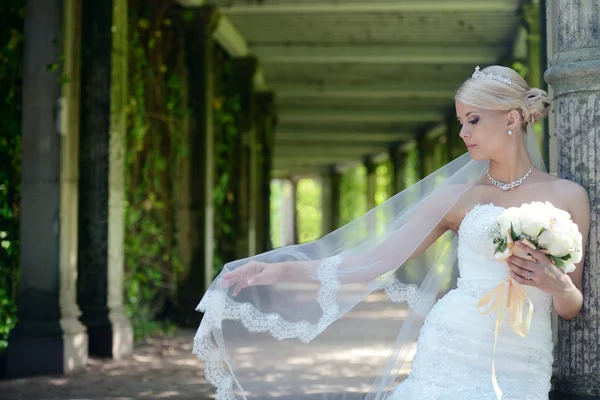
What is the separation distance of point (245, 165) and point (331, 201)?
20515mm

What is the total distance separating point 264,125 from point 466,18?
591 cm

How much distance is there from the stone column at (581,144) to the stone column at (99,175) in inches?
180

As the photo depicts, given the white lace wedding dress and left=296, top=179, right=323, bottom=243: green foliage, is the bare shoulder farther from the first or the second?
left=296, top=179, right=323, bottom=243: green foliage

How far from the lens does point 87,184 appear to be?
7.11m

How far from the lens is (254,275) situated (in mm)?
3252

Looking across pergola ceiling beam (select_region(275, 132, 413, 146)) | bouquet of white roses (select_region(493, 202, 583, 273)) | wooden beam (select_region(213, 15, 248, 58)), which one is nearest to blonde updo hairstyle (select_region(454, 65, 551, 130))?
bouquet of white roses (select_region(493, 202, 583, 273))

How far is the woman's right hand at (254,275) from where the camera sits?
128 inches

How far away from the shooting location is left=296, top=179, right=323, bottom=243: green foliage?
4572 cm

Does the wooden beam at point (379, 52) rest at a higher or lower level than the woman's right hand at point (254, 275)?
higher

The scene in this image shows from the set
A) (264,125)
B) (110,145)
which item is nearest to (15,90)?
(110,145)

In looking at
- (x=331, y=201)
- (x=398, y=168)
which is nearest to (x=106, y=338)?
(x=398, y=168)

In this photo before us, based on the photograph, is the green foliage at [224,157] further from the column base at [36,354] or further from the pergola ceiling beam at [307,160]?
the pergola ceiling beam at [307,160]

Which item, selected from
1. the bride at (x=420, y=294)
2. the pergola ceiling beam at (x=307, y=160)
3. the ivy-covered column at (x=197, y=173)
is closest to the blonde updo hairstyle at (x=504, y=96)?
the bride at (x=420, y=294)

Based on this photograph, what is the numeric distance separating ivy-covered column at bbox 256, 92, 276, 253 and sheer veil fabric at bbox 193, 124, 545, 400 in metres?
12.0
